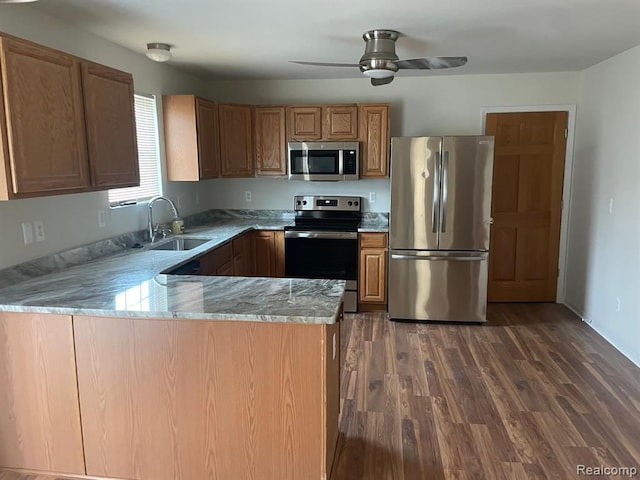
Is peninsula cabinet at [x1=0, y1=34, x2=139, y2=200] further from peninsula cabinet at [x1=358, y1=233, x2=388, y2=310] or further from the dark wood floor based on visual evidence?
peninsula cabinet at [x1=358, y1=233, x2=388, y2=310]

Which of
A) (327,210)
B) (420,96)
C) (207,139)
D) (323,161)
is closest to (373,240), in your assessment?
(327,210)

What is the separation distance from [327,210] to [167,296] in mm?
3141

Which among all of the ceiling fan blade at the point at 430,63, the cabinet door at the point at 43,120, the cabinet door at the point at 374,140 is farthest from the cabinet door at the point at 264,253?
Result: the cabinet door at the point at 43,120

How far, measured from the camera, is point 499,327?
14.6 feet

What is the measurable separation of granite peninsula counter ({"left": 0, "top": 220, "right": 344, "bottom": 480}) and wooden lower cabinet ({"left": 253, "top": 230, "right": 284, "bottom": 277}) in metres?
2.50

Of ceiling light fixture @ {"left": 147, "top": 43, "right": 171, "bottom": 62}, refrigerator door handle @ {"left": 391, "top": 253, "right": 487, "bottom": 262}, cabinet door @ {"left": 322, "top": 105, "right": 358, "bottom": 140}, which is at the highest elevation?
ceiling light fixture @ {"left": 147, "top": 43, "right": 171, "bottom": 62}

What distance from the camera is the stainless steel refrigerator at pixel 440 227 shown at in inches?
168

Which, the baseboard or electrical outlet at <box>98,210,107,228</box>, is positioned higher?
electrical outlet at <box>98,210,107,228</box>

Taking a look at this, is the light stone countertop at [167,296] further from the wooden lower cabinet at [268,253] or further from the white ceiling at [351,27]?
the wooden lower cabinet at [268,253]

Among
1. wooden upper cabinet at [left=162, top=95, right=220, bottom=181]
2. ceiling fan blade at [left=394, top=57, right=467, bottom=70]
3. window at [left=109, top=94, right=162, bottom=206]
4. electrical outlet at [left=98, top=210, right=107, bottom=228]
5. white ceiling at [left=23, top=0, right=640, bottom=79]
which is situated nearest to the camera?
white ceiling at [left=23, top=0, right=640, bottom=79]

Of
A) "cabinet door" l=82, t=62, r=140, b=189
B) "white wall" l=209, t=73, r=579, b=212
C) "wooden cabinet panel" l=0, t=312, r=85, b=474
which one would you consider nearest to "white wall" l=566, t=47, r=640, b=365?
"white wall" l=209, t=73, r=579, b=212

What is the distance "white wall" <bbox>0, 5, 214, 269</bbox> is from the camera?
254cm

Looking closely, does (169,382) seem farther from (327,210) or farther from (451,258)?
(327,210)

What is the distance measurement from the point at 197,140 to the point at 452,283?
2.69 meters
